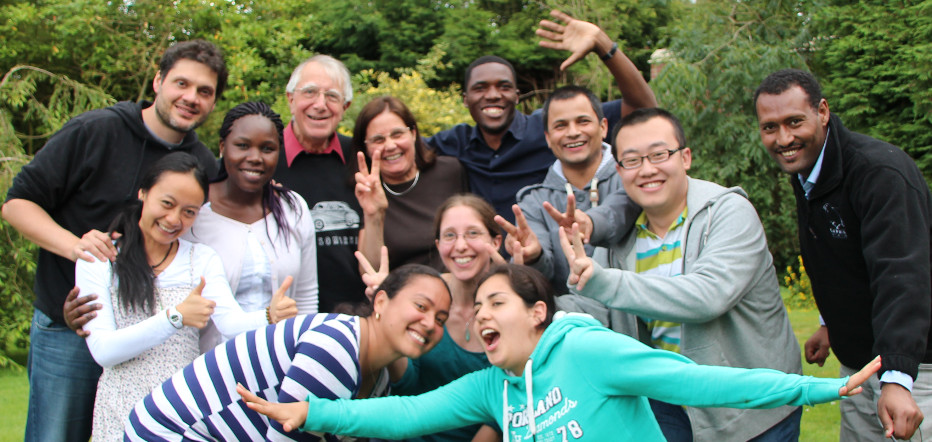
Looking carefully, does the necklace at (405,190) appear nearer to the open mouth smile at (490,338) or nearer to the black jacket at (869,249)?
the open mouth smile at (490,338)

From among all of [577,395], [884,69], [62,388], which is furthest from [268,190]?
[884,69]

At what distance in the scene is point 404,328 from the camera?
3.17 meters

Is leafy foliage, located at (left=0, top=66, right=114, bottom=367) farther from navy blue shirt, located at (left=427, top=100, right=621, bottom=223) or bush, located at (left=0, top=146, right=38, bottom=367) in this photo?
navy blue shirt, located at (left=427, top=100, right=621, bottom=223)

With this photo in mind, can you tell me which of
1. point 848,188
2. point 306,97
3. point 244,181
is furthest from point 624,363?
point 306,97

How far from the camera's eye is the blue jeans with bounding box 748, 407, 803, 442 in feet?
9.96

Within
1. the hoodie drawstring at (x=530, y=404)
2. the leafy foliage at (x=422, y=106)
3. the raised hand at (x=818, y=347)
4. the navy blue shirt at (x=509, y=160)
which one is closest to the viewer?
the hoodie drawstring at (x=530, y=404)

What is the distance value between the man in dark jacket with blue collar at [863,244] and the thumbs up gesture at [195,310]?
8.46 feet

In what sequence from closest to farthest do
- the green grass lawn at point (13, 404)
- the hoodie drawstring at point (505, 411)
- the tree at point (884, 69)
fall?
the hoodie drawstring at point (505, 411) < the green grass lawn at point (13, 404) < the tree at point (884, 69)

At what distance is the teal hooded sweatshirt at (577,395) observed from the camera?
7.97 feet

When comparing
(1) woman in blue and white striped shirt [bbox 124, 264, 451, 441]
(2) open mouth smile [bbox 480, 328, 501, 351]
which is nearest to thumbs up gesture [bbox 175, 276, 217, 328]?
(1) woman in blue and white striped shirt [bbox 124, 264, 451, 441]

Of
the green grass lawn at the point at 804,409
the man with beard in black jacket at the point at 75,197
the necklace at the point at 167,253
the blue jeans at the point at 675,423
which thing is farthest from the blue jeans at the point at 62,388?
the green grass lawn at the point at 804,409

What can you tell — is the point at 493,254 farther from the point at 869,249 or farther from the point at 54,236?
the point at 54,236

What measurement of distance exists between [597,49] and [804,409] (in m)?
3.80

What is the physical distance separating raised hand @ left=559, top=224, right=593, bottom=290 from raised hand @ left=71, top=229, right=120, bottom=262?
6.56ft
